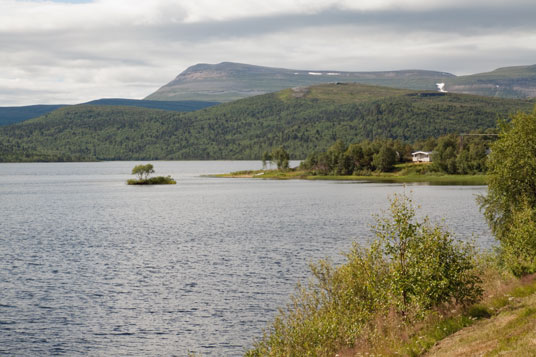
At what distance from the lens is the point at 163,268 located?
60344mm

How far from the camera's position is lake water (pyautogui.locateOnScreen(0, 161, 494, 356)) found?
38000 mm

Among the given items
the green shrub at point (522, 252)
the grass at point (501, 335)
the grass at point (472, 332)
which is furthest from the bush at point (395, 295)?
the green shrub at point (522, 252)

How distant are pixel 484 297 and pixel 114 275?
35736 millimetres

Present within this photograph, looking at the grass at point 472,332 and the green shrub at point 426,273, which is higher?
the green shrub at point 426,273

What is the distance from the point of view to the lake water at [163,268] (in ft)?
125

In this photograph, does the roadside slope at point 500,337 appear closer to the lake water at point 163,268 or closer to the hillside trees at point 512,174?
the lake water at point 163,268

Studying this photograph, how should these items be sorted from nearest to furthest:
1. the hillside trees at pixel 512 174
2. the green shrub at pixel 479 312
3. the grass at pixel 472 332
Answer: the grass at pixel 472 332, the green shrub at pixel 479 312, the hillside trees at pixel 512 174

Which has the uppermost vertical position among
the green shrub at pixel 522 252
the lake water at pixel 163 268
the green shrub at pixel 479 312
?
the green shrub at pixel 522 252

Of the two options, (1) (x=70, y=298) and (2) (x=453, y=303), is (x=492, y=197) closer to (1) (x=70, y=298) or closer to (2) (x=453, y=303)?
(2) (x=453, y=303)

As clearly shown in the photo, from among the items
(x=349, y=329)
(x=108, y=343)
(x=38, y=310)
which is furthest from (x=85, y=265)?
(x=349, y=329)

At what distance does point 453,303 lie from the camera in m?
31.7

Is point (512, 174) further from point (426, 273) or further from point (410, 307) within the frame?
point (410, 307)

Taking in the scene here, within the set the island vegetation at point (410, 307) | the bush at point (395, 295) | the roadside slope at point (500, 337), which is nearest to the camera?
the roadside slope at point (500, 337)

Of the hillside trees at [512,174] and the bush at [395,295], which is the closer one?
the bush at [395,295]
